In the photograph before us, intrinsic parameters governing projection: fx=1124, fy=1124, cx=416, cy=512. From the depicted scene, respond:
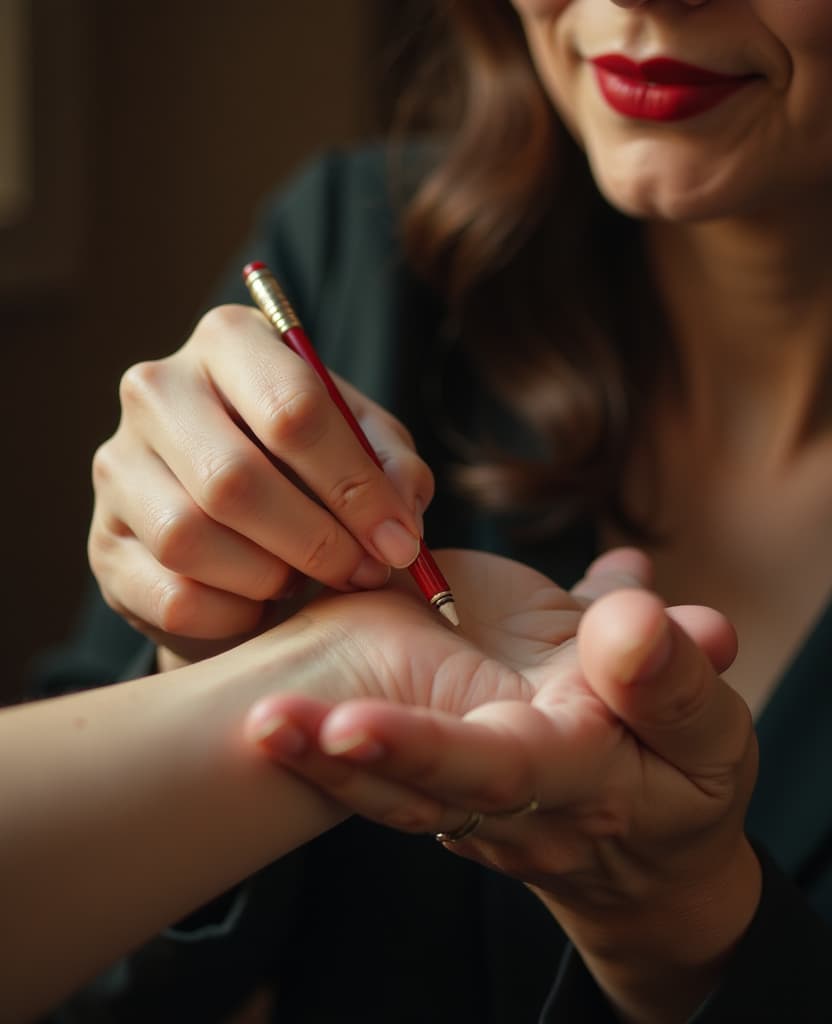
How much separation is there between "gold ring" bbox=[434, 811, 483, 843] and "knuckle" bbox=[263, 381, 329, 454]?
0.19 metres

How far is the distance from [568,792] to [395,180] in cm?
72

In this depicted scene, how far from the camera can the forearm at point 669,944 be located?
1.75 ft

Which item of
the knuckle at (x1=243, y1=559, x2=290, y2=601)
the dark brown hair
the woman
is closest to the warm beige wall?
the woman

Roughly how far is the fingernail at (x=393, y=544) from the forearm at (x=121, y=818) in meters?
0.09

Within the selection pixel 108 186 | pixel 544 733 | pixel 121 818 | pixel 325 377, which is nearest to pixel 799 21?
pixel 325 377

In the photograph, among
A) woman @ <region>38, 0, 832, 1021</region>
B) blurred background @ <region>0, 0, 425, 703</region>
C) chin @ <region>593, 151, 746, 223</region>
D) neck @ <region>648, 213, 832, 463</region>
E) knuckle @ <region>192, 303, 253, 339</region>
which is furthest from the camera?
blurred background @ <region>0, 0, 425, 703</region>

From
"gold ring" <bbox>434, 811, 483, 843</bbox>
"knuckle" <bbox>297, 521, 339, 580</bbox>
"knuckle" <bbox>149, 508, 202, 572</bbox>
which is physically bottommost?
"gold ring" <bbox>434, 811, 483, 843</bbox>

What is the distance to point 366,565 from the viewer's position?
1.85 feet

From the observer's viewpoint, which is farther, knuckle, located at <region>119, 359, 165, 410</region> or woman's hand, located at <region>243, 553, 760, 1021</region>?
knuckle, located at <region>119, 359, 165, 410</region>

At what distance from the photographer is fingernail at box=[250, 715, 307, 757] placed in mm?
398

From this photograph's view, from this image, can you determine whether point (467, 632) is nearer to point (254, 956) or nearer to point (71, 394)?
point (254, 956)

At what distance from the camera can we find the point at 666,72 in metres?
0.66

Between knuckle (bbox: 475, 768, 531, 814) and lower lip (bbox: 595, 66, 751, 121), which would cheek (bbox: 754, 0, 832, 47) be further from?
knuckle (bbox: 475, 768, 531, 814)

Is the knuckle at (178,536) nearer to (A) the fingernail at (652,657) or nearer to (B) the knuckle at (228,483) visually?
(B) the knuckle at (228,483)
